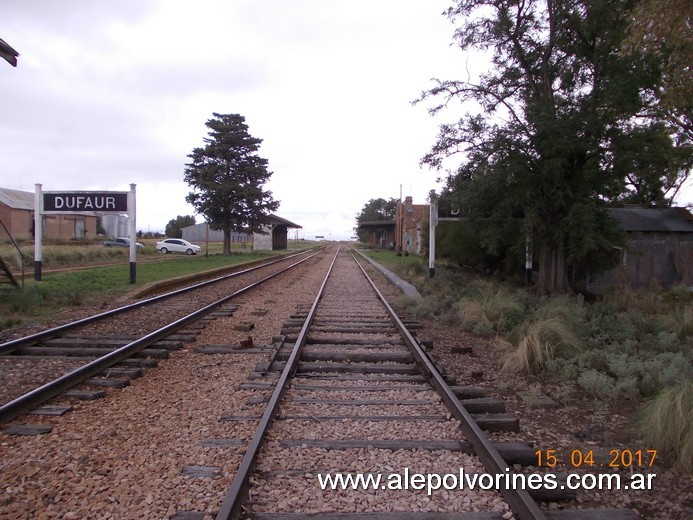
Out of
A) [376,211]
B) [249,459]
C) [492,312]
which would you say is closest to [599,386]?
[249,459]

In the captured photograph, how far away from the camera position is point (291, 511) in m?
3.25

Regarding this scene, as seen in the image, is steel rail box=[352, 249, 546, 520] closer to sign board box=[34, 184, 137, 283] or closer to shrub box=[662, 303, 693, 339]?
shrub box=[662, 303, 693, 339]

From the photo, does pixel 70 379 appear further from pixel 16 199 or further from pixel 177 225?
pixel 177 225

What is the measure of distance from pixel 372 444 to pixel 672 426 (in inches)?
104

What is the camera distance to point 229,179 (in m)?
40.8

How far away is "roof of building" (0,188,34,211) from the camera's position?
49.0 m

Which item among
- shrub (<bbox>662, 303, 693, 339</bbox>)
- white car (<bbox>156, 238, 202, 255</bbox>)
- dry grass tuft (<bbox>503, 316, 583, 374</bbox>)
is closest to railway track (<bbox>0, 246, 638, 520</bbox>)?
dry grass tuft (<bbox>503, 316, 583, 374</bbox>)

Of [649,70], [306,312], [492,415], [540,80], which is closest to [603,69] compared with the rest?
[649,70]

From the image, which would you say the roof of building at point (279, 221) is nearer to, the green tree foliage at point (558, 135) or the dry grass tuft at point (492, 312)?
the green tree foliage at point (558, 135)

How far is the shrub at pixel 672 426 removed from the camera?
13.5 ft

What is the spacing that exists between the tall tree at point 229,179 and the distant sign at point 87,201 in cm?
2235

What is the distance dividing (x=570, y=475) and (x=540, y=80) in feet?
50.2

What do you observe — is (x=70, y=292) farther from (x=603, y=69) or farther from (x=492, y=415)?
(x=603, y=69)
